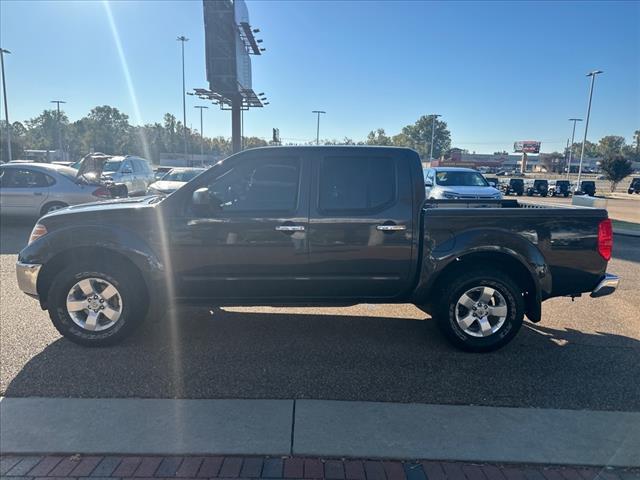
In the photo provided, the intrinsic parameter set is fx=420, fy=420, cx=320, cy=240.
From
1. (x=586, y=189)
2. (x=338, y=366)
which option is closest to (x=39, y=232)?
(x=338, y=366)

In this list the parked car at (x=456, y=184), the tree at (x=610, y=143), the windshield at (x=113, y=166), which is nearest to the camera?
the parked car at (x=456, y=184)

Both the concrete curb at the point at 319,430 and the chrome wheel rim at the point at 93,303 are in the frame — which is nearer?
the concrete curb at the point at 319,430

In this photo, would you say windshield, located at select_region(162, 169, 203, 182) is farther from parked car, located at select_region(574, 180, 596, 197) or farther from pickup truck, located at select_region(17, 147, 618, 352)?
parked car, located at select_region(574, 180, 596, 197)

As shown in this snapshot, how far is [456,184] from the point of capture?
45.4 ft

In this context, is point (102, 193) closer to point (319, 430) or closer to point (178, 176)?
point (178, 176)

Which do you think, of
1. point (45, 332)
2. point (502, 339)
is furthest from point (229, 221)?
point (502, 339)

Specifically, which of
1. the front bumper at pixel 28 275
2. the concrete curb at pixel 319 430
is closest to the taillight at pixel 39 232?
the front bumper at pixel 28 275

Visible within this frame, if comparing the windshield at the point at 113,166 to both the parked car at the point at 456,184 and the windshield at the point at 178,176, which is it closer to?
the windshield at the point at 178,176

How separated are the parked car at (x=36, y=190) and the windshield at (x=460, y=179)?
10.2 m

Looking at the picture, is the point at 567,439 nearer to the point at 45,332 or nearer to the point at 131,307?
the point at 131,307

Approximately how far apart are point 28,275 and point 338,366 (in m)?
3.06

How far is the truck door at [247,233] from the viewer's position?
392cm

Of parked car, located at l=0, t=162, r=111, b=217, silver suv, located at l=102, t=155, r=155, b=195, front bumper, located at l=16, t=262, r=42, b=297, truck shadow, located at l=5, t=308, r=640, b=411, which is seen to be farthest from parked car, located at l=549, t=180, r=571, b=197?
front bumper, located at l=16, t=262, r=42, b=297

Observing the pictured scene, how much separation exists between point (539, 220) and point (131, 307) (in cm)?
394
